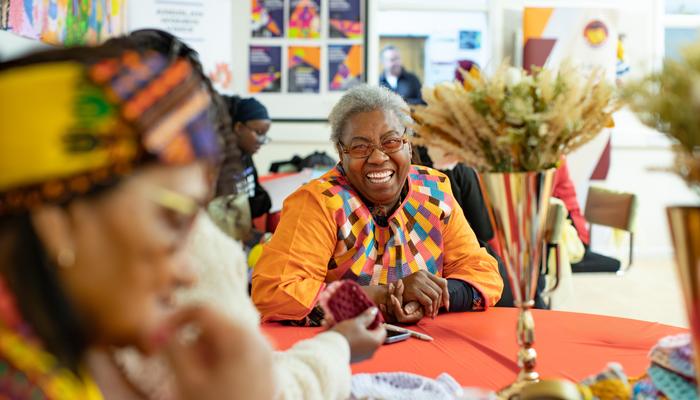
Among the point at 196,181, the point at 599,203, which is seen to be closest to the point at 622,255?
the point at 599,203

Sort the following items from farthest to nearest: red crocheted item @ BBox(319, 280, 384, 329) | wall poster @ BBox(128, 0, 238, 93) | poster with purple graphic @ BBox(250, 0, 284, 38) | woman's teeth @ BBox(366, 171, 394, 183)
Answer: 1. poster with purple graphic @ BBox(250, 0, 284, 38)
2. wall poster @ BBox(128, 0, 238, 93)
3. woman's teeth @ BBox(366, 171, 394, 183)
4. red crocheted item @ BBox(319, 280, 384, 329)

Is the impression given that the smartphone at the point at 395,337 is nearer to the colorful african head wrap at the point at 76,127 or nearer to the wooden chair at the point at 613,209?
the colorful african head wrap at the point at 76,127

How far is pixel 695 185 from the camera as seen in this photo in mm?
858

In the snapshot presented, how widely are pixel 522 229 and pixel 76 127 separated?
2.77 feet

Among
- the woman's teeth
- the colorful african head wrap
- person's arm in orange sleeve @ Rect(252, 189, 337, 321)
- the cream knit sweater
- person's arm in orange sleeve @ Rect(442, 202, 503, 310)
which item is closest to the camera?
the colorful african head wrap

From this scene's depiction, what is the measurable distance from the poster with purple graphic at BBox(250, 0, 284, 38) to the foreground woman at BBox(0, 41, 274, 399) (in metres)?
5.79

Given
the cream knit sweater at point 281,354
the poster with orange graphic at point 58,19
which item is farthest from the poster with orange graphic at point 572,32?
the cream knit sweater at point 281,354

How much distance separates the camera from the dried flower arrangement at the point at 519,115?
43.7 inches

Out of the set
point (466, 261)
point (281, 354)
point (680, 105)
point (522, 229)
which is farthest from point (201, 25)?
point (680, 105)

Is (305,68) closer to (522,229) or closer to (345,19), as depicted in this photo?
(345,19)

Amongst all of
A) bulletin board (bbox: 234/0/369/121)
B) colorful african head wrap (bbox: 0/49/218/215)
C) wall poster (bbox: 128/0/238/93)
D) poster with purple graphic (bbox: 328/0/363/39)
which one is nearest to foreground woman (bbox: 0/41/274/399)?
colorful african head wrap (bbox: 0/49/218/215)

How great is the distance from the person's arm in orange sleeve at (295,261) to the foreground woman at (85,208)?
1.23 meters

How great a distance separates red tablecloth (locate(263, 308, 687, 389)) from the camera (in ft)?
4.51

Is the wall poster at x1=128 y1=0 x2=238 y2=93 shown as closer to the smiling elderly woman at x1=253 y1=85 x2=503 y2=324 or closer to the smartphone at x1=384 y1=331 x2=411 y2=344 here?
the smiling elderly woman at x1=253 y1=85 x2=503 y2=324
